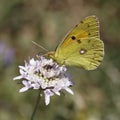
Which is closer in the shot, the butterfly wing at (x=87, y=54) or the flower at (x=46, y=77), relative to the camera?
the flower at (x=46, y=77)

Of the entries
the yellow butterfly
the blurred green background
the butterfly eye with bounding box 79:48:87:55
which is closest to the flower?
the yellow butterfly

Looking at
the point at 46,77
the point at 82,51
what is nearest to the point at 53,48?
the point at 82,51

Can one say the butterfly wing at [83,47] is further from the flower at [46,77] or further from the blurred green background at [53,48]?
the blurred green background at [53,48]

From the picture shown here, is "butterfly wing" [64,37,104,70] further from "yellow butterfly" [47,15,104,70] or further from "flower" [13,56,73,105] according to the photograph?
"flower" [13,56,73,105]

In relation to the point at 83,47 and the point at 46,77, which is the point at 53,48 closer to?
the point at 83,47

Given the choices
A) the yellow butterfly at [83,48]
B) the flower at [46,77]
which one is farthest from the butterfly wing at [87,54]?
the flower at [46,77]

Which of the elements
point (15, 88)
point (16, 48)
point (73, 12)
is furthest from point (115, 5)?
point (15, 88)

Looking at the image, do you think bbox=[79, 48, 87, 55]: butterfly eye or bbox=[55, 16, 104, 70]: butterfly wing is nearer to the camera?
bbox=[55, 16, 104, 70]: butterfly wing

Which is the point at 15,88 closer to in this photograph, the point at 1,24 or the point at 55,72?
the point at 1,24
